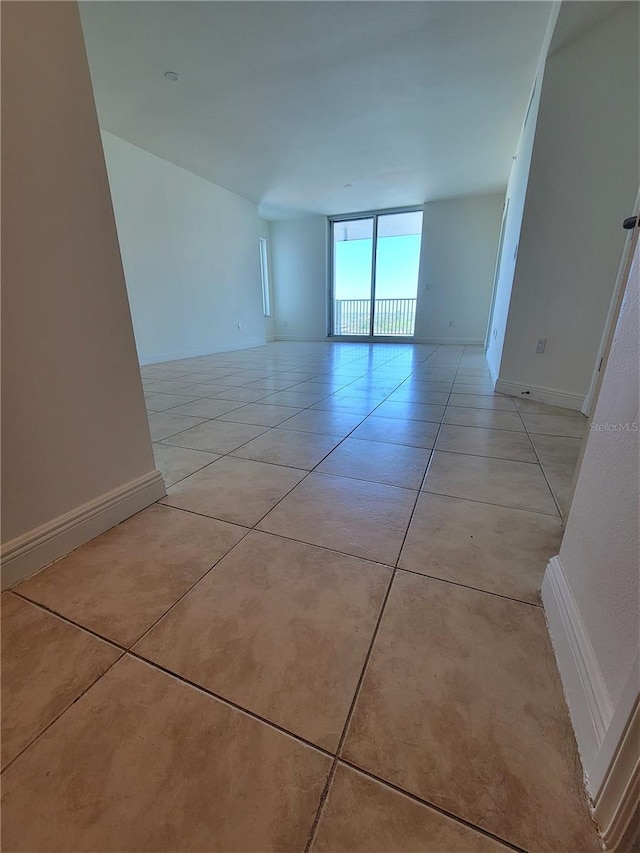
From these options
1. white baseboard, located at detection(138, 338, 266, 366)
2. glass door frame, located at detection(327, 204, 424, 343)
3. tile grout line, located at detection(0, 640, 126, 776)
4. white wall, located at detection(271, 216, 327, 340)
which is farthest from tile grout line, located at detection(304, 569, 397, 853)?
white wall, located at detection(271, 216, 327, 340)

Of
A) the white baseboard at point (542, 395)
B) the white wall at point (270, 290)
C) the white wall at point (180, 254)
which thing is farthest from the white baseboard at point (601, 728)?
the white wall at point (270, 290)

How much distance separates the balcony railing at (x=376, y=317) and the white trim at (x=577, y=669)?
7.40m

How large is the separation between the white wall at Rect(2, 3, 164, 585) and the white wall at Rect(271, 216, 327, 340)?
7249 millimetres

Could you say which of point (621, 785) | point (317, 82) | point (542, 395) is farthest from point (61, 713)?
point (317, 82)

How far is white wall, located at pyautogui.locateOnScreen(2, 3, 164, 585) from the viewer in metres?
0.81

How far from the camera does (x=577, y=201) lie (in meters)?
2.26

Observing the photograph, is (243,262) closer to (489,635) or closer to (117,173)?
(117,173)

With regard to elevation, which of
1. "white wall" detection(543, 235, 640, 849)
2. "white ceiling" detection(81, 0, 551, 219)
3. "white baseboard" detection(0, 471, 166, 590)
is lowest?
"white baseboard" detection(0, 471, 166, 590)

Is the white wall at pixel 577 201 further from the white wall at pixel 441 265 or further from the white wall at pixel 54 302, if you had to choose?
the white wall at pixel 441 265

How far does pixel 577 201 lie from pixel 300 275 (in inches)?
252

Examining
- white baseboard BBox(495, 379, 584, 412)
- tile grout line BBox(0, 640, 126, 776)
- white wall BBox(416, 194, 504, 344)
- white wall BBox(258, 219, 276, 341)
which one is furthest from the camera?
white wall BBox(258, 219, 276, 341)

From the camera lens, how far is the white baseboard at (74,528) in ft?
2.94

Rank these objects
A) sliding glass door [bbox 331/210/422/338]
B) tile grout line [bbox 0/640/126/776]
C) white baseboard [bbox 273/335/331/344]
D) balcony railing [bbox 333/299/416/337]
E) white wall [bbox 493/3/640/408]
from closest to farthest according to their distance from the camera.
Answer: tile grout line [bbox 0/640/126/776]
white wall [bbox 493/3/640/408]
sliding glass door [bbox 331/210/422/338]
balcony railing [bbox 333/299/416/337]
white baseboard [bbox 273/335/331/344]

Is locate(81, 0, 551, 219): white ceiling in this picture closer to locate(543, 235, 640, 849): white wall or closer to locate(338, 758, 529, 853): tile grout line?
locate(543, 235, 640, 849): white wall
